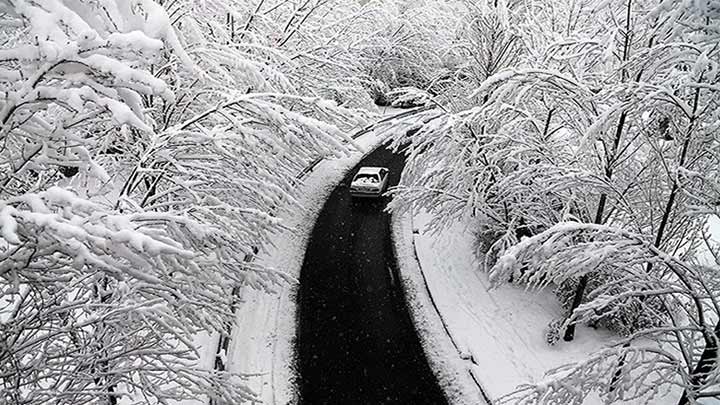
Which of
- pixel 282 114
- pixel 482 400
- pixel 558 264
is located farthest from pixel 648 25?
pixel 482 400

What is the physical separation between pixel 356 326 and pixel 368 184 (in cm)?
888

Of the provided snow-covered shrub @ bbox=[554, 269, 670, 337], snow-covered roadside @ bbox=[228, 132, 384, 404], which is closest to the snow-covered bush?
snow-covered roadside @ bbox=[228, 132, 384, 404]

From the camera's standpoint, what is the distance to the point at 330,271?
704 inches

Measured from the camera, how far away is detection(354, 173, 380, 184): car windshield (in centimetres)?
2319

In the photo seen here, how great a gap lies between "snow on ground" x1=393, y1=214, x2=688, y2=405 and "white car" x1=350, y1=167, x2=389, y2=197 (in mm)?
4300

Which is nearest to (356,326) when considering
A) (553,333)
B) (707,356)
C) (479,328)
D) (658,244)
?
(479,328)

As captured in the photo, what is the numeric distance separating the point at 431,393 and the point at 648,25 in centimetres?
936

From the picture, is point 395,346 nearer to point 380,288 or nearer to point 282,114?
point 380,288

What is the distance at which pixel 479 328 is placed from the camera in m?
15.0

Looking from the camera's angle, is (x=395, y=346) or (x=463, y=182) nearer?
(x=395, y=346)

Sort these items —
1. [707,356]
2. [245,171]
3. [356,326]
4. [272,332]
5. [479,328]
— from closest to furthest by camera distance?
[707,356] → [245,171] → [272,332] → [479,328] → [356,326]

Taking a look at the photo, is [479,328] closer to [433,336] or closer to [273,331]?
[433,336]

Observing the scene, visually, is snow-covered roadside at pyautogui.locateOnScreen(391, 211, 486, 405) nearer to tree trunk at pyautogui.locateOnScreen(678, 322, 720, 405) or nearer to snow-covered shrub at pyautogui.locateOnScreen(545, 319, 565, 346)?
snow-covered shrub at pyautogui.locateOnScreen(545, 319, 565, 346)

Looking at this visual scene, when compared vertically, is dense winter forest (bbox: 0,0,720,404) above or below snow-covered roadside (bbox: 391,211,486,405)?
above
